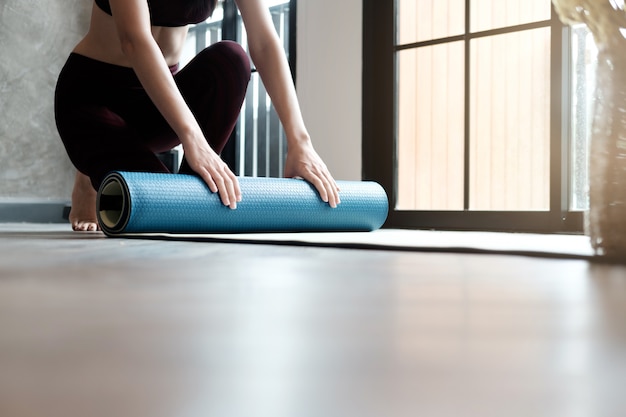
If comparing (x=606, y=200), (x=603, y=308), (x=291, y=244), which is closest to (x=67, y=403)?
(x=603, y=308)

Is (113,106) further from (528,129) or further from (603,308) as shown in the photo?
(528,129)

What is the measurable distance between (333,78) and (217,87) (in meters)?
1.53

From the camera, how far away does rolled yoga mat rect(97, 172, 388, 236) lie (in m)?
1.78

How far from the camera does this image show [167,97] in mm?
1852

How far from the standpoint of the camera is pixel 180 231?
1.87 meters

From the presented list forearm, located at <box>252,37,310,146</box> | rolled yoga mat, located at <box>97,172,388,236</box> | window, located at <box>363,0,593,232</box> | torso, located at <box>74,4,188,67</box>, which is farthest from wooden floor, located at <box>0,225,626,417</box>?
window, located at <box>363,0,593,232</box>

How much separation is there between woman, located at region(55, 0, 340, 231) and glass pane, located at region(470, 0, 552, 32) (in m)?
1.61

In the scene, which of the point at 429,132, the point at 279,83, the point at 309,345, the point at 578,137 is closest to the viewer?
the point at 309,345

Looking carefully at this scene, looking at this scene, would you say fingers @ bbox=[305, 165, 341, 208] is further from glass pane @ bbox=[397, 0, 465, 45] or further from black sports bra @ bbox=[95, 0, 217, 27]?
glass pane @ bbox=[397, 0, 465, 45]

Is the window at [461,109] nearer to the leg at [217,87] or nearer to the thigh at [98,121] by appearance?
the leg at [217,87]

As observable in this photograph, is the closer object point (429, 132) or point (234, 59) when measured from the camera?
point (234, 59)

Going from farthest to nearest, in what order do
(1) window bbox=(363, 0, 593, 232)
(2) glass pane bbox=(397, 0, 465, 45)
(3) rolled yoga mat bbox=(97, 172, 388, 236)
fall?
(2) glass pane bbox=(397, 0, 465, 45) < (1) window bbox=(363, 0, 593, 232) < (3) rolled yoga mat bbox=(97, 172, 388, 236)

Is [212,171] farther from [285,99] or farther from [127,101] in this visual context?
[127,101]

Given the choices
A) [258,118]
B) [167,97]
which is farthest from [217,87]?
[258,118]
